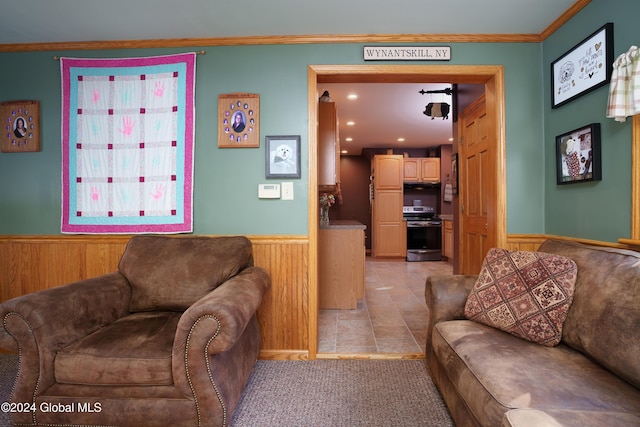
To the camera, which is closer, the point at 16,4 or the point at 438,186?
the point at 16,4

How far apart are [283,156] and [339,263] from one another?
163 centimetres

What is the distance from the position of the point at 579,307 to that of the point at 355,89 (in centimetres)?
330

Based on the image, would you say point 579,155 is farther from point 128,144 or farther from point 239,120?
point 128,144

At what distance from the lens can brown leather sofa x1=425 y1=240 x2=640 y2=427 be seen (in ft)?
3.46

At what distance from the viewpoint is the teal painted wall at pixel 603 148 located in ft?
5.64

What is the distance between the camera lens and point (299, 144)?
2.43 metres

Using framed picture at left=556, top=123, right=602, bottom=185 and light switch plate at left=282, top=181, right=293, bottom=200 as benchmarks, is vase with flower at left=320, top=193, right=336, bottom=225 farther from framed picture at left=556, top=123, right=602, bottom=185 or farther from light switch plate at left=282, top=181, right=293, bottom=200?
framed picture at left=556, top=123, right=602, bottom=185

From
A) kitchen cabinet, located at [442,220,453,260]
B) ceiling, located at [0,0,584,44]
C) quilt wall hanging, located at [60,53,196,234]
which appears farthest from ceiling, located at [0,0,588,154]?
kitchen cabinet, located at [442,220,453,260]

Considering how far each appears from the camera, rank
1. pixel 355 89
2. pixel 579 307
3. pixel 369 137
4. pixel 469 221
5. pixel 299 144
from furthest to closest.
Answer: pixel 369 137 → pixel 355 89 → pixel 469 221 → pixel 299 144 → pixel 579 307

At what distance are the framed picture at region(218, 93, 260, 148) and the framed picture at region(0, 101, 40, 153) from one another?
147cm

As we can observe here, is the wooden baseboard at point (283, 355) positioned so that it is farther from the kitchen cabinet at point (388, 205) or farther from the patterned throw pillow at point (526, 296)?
the kitchen cabinet at point (388, 205)

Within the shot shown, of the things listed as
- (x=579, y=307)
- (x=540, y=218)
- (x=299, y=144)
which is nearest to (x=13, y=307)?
(x=299, y=144)

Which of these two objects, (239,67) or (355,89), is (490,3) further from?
(355,89)

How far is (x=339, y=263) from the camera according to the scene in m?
3.63
